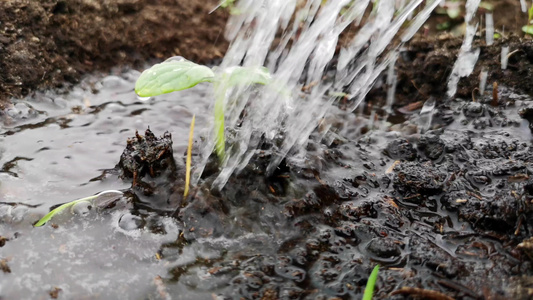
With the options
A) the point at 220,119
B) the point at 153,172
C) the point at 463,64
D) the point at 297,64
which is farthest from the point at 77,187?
the point at 463,64

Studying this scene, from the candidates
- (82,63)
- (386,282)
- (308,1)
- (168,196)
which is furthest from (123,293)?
(308,1)

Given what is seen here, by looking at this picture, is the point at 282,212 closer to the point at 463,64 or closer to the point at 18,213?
the point at 18,213

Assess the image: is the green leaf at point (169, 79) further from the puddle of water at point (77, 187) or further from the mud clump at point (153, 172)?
the puddle of water at point (77, 187)

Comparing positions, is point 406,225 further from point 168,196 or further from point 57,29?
point 57,29

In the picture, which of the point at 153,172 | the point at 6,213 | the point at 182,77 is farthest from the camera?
the point at 153,172

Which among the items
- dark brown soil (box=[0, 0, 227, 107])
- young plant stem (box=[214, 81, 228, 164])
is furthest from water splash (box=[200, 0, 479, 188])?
dark brown soil (box=[0, 0, 227, 107])

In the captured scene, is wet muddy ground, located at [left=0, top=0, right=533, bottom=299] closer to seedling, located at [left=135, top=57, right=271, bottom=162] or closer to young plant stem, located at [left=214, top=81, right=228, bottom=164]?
young plant stem, located at [left=214, top=81, right=228, bottom=164]
